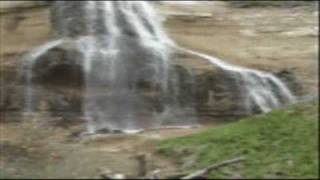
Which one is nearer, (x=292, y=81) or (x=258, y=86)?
(x=292, y=81)

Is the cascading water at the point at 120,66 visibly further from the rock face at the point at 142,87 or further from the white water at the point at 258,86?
the white water at the point at 258,86

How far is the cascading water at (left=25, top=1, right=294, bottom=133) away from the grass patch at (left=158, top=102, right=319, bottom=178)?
6.54ft

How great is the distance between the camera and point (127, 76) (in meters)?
11.2

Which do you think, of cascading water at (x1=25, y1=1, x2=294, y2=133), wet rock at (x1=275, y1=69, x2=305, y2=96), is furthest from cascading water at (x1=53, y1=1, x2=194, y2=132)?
wet rock at (x1=275, y1=69, x2=305, y2=96)

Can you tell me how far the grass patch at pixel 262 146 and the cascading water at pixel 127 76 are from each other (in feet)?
6.54

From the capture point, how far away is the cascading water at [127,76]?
1102 cm

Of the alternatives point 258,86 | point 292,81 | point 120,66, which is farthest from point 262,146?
point 120,66

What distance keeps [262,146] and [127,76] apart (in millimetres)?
3403

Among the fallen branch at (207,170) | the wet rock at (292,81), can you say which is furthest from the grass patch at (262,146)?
the wet rock at (292,81)

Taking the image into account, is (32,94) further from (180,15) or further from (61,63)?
(180,15)

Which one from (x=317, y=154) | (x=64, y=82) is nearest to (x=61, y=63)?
(x=64, y=82)

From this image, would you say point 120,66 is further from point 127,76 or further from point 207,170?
point 207,170

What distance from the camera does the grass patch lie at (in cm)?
749

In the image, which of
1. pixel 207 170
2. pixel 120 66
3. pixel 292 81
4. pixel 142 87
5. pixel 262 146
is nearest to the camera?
pixel 207 170
